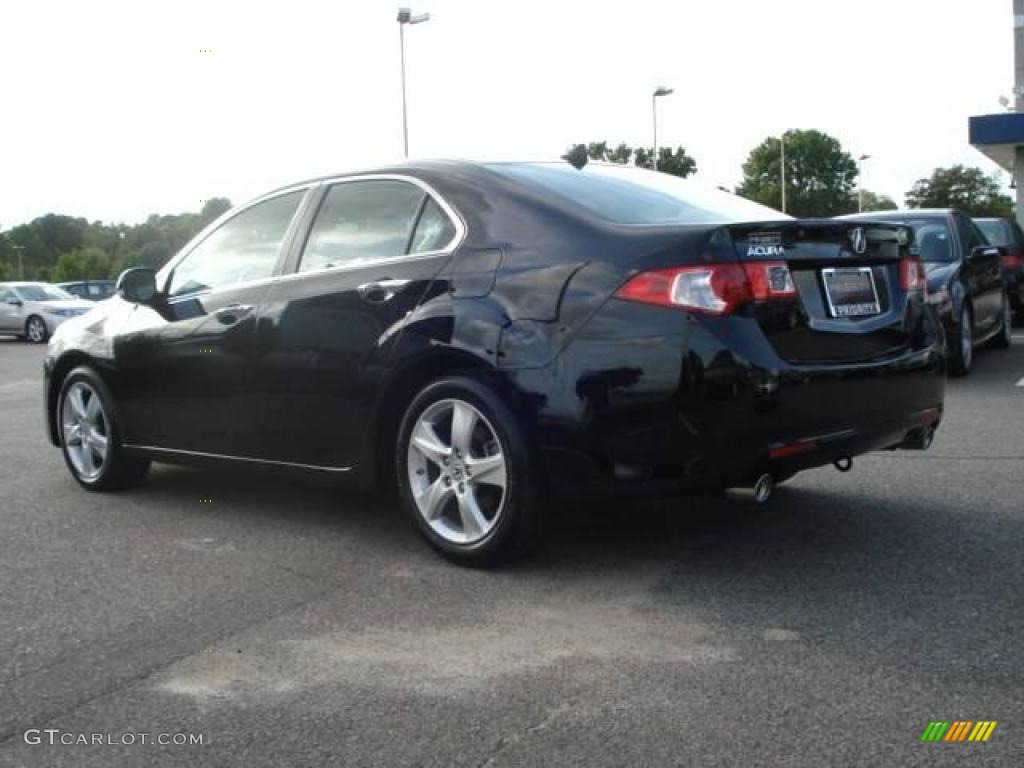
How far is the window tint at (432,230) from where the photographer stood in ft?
16.3

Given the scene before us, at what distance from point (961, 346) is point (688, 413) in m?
7.74

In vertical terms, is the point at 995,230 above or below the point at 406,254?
below

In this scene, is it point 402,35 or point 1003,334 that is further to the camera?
point 402,35

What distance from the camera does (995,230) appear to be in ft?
52.2

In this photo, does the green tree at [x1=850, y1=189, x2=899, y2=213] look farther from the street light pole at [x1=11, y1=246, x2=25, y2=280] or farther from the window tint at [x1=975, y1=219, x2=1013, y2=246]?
the window tint at [x1=975, y1=219, x2=1013, y2=246]

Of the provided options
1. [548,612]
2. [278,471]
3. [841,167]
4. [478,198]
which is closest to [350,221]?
[478,198]

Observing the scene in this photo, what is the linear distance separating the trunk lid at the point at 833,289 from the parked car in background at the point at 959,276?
230 inches

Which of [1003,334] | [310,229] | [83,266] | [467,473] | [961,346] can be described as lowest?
[83,266]

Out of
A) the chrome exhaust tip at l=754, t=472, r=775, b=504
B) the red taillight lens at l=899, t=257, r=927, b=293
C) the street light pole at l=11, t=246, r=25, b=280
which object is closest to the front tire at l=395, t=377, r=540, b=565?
the chrome exhaust tip at l=754, t=472, r=775, b=504

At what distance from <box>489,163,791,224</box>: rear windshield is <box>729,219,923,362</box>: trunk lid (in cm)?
22

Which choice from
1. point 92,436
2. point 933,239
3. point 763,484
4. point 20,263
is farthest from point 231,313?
point 20,263

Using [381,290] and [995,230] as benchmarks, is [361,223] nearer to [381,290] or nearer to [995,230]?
[381,290]

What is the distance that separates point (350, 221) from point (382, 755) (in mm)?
2859

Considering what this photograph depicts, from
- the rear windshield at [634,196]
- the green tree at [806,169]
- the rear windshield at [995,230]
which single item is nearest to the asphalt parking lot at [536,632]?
the rear windshield at [634,196]
